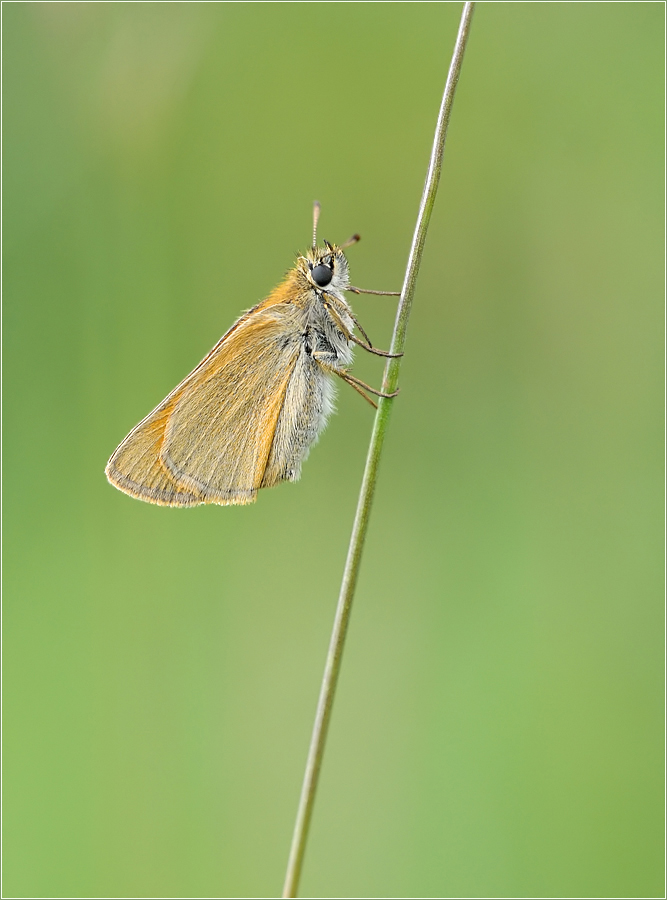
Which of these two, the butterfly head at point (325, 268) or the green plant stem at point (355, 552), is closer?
the green plant stem at point (355, 552)

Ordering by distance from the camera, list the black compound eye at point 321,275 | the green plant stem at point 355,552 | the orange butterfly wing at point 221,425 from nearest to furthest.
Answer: the green plant stem at point 355,552 < the orange butterfly wing at point 221,425 < the black compound eye at point 321,275

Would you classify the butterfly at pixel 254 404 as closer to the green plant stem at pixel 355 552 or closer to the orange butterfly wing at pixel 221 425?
the orange butterfly wing at pixel 221 425

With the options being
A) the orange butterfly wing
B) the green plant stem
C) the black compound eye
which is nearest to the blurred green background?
the orange butterfly wing

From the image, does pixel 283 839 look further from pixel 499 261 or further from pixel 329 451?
pixel 499 261

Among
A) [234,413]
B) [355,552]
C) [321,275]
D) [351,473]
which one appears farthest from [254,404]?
[351,473]

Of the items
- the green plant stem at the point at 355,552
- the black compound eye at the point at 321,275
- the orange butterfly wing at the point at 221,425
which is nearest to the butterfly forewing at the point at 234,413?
the orange butterfly wing at the point at 221,425

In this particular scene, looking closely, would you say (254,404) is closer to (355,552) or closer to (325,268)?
(325,268)

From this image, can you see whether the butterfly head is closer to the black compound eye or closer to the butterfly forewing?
the black compound eye
